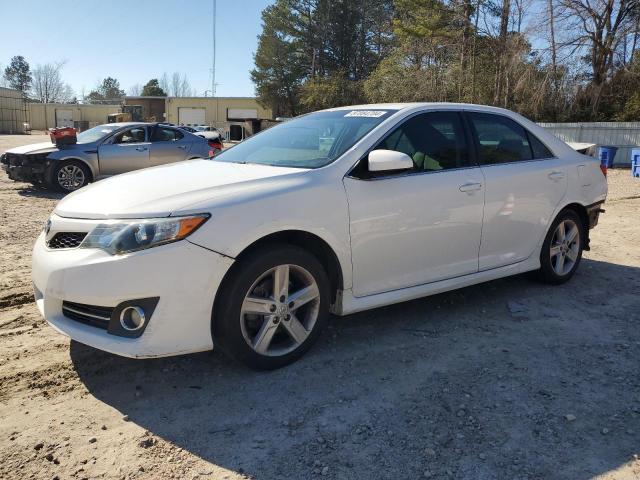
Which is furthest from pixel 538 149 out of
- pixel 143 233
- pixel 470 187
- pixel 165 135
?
pixel 165 135

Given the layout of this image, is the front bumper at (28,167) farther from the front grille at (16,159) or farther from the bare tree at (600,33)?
the bare tree at (600,33)

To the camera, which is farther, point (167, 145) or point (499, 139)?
point (167, 145)

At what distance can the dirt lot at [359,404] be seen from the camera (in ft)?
8.53

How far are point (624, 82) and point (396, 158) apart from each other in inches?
1107

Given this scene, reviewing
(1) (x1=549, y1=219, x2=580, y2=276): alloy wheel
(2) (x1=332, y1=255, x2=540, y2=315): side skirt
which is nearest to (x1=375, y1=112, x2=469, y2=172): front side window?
(2) (x1=332, y1=255, x2=540, y2=315): side skirt

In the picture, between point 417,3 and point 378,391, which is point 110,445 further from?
point 417,3

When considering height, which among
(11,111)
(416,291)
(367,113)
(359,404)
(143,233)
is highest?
(11,111)

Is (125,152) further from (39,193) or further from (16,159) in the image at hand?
(16,159)

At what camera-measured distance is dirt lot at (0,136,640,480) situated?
2600mm

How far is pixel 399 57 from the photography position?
37.1 m

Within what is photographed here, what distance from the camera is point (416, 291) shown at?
4035 mm

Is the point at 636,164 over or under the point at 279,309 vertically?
over

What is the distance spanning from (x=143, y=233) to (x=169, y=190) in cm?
47

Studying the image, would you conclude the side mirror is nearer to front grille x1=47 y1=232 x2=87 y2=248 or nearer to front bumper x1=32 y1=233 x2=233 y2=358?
front bumper x1=32 y1=233 x2=233 y2=358
